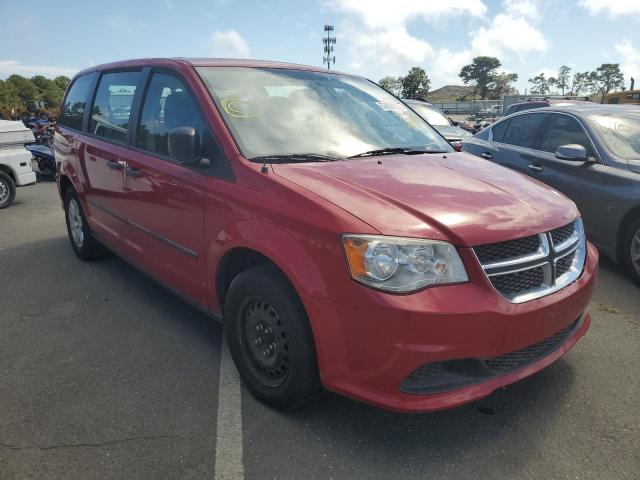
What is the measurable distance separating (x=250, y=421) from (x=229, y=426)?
0.11 m

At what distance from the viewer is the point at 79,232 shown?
524 cm

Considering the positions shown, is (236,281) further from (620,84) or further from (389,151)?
(620,84)

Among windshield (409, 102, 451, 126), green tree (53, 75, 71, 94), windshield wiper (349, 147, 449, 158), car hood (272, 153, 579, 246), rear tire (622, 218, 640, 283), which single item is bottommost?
rear tire (622, 218, 640, 283)

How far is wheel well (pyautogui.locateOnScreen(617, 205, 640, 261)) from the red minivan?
1966mm

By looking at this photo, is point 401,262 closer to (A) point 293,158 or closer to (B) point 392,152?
(A) point 293,158

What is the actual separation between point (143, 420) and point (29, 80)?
260 feet

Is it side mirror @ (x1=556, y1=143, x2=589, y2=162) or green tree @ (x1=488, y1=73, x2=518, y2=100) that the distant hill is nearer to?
green tree @ (x1=488, y1=73, x2=518, y2=100)

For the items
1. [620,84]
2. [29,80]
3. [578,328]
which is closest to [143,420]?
[578,328]

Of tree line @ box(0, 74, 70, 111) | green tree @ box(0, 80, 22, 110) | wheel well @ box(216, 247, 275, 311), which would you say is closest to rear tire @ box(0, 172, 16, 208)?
wheel well @ box(216, 247, 275, 311)

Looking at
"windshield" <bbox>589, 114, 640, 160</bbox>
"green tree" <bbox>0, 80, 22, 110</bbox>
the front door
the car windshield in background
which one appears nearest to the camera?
the car windshield in background

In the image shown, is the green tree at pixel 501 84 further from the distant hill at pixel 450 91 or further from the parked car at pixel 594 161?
the parked car at pixel 594 161

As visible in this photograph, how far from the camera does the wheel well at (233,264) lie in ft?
9.08

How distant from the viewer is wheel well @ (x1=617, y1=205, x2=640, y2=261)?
448 centimetres

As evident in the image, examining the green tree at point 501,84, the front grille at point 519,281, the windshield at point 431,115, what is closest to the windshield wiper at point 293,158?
the front grille at point 519,281
